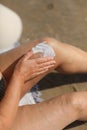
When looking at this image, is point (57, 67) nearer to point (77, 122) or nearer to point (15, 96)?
point (77, 122)

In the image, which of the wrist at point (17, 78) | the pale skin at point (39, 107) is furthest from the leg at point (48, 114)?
the wrist at point (17, 78)

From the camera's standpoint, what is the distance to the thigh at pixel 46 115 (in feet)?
5.23

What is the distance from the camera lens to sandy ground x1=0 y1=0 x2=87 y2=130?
8.01 ft

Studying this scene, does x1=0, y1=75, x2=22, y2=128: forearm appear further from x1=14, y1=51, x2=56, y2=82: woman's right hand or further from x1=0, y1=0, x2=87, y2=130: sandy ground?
x1=0, y1=0, x2=87, y2=130: sandy ground

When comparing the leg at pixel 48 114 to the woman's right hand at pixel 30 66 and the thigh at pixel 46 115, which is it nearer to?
the thigh at pixel 46 115

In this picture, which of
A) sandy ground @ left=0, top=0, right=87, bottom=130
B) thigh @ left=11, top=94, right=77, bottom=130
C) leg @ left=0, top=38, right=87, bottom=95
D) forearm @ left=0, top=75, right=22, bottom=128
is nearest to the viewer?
forearm @ left=0, top=75, right=22, bottom=128

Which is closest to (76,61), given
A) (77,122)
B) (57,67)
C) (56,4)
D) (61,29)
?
(57,67)

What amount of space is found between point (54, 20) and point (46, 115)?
110cm

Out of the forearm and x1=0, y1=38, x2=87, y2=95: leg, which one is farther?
x1=0, y1=38, x2=87, y2=95: leg

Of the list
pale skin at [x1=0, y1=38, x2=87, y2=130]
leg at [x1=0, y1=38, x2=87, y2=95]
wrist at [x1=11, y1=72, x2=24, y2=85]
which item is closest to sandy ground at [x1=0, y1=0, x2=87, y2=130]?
leg at [x1=0, y1=38, x2=87, y2=95]

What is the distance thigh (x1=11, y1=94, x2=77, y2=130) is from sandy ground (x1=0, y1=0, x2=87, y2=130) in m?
0.53

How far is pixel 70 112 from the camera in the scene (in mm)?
1671

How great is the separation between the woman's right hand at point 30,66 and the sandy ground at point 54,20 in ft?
1.56

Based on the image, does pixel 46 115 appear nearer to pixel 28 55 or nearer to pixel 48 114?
pixel 48 114
